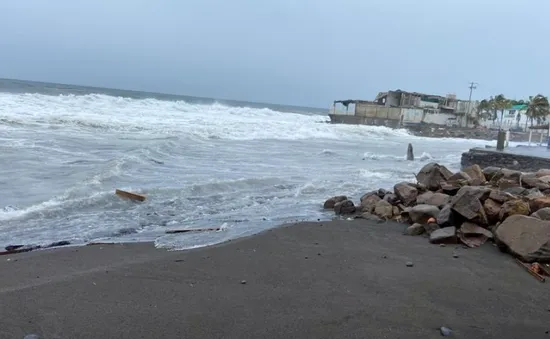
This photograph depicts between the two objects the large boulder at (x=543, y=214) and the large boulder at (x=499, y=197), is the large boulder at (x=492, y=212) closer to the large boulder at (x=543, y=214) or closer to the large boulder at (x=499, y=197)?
the large boulder at (x=499, y=197)

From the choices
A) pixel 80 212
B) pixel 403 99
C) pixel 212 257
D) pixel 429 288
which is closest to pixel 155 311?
pixel 212 257

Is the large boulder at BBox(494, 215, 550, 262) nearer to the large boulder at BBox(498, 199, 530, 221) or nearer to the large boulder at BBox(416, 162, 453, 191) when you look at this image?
the large boulder at BBox(498, 199, 530, 221)

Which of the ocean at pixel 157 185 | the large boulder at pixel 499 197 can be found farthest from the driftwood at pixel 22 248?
the large boulder at pixel 499 197

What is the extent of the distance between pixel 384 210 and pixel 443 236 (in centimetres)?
204

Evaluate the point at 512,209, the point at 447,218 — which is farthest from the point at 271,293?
the point at 512,209

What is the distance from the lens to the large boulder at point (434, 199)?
898cm

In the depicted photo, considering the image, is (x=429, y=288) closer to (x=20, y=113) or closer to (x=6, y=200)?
(x=6, y=200)

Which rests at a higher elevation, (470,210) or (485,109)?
(485,109)

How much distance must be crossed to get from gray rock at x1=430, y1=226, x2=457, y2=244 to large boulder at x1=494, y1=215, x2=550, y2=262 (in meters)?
0.58

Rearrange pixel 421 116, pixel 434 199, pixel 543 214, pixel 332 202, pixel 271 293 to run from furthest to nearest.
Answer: pixel 421 116 < pixel 332 202 < pixel 434 199 < pixel 543 214 < pixel 271 293

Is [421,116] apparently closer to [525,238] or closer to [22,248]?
[525,238]

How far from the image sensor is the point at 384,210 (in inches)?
366

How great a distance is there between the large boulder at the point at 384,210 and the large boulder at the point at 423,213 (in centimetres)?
67

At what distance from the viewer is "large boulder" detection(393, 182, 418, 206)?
9.74 m
